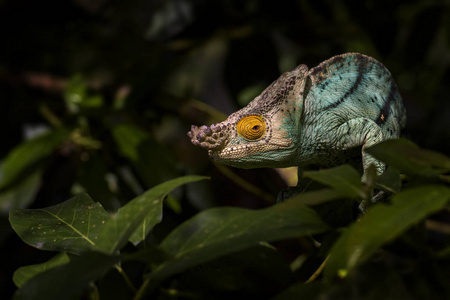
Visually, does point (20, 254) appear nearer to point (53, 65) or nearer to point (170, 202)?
point (170, 202)

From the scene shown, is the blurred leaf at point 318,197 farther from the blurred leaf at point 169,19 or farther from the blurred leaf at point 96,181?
the blurred leaf at point 169,19

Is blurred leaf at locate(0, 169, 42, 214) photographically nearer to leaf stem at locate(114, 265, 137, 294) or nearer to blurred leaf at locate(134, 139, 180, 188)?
blurred leaf at locate(134, 139, 180, 188)

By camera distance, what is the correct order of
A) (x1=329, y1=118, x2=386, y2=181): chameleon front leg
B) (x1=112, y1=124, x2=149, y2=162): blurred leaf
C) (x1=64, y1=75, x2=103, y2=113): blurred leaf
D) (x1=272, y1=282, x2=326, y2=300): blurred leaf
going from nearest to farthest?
(x1=272, y1=282, x2=326, y2=300): blurred leaf
(x1=329, y1=118, x2=386, y2=181): chameleon front leg
(x1=112, y1=124, x2=149, y2=162): blurred leaf
(x1=64, y1=75, x2=103, y2=113): blurred leaf

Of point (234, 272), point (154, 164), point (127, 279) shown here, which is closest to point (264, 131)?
point (234, 272)

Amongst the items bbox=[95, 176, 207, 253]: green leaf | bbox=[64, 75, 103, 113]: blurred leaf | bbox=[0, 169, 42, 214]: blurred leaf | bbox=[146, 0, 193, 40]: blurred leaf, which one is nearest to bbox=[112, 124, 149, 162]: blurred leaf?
bbox=[64, 75, 103, 113]: blurred leaf

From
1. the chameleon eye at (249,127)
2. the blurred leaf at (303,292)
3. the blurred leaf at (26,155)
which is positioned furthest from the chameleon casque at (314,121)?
the blurred leaf at (26,155)
